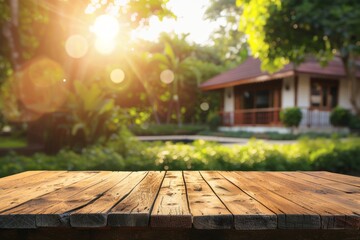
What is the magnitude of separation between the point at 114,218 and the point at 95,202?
0.31 metres

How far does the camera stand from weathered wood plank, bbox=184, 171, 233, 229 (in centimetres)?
156

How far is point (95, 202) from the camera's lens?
185cm

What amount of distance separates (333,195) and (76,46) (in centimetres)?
836

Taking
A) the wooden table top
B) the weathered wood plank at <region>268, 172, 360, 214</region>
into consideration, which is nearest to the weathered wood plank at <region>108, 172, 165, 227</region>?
the wooden table top

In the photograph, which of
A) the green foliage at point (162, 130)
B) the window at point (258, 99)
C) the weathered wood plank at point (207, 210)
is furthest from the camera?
the green foliage at point (162, 130)

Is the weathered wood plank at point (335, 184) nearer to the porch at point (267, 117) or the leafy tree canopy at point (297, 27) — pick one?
the leafy tree canopy at point (297, 27)

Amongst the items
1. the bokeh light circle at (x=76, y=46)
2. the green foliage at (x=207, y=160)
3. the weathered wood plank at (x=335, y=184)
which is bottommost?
the green foliage at (x=207, y=160)

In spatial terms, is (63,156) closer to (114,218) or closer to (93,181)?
(93,181)

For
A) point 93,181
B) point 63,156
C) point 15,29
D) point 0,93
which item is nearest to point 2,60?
point 0,93

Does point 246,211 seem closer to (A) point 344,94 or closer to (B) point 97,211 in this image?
(B) point 97,211

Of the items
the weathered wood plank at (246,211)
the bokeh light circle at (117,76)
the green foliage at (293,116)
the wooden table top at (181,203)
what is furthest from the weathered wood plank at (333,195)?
the green foliage at (293,116)

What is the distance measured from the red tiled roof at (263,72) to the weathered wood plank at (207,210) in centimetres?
1559

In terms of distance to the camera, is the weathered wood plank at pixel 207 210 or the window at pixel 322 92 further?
the window at pixel 322 92

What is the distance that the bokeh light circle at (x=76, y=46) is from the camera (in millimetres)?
9070
